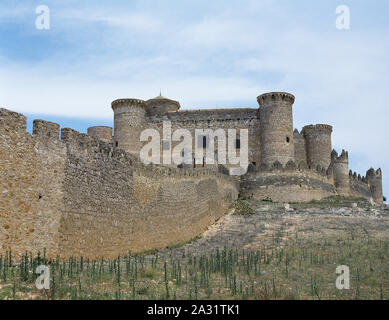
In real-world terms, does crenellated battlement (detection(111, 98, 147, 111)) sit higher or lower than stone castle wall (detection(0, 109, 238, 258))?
higher

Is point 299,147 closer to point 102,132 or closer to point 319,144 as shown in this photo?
point 319,144

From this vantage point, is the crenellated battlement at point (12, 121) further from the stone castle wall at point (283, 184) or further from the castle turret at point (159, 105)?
the castle turret at point (159, 105)

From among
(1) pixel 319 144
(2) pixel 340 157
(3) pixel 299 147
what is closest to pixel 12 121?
(3) pixel 299 147

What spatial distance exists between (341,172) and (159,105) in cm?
1568

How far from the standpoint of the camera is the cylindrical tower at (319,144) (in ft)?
127

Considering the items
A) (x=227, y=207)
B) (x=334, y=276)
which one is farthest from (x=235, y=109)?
(x=334, y=276)

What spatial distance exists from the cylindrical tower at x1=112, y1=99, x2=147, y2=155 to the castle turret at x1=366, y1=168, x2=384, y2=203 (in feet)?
76.5

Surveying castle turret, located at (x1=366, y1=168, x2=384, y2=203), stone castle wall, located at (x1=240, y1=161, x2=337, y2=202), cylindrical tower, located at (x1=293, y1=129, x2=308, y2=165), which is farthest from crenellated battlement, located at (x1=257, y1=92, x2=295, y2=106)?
castle turret, located at (x1=366, y1=168, x2=384, y2=203)

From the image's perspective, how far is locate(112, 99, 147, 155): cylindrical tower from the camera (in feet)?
120

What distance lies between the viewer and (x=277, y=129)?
35.7 m

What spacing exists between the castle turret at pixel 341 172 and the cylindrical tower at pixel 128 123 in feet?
51.4

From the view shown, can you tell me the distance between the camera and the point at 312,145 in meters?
39.0

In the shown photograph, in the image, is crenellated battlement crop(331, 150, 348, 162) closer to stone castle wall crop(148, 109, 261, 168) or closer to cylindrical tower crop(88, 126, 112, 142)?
stone castle wall crop(148, 109, 261, 168)
